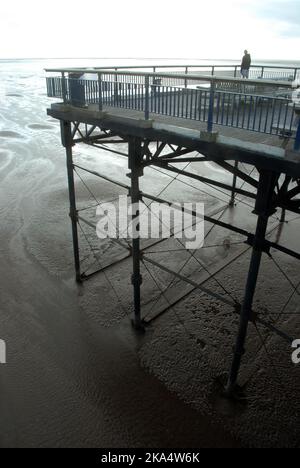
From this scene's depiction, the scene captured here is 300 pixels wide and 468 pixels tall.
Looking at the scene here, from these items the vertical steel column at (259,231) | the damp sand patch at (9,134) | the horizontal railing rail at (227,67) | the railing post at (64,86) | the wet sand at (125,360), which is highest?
the horizontal railing rail at (227,67)

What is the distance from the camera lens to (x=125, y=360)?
1120cm

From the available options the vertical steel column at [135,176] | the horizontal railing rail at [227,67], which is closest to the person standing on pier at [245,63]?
the horizontal railing rail at [227,67]

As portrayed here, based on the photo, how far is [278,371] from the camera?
1073 centimetres

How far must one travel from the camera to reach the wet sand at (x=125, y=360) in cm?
920

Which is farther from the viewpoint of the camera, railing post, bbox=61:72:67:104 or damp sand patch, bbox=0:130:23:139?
damp sand patch, bbox=0:130:23:139

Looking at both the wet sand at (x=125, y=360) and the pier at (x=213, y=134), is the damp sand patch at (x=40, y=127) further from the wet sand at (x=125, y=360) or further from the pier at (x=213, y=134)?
the pier at (x=213, y=134)

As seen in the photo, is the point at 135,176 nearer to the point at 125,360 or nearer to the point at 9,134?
the point at 125,360

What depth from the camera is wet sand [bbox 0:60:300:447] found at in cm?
920

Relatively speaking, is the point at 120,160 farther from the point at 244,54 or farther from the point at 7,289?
the point at 7,289

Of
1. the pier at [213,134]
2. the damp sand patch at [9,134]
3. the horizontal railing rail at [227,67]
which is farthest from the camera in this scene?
the damp sand patch at [9,134]

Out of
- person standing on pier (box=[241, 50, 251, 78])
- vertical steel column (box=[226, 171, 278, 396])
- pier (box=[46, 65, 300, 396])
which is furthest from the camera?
person standing on pier (box=[241, 50, 251, 78])

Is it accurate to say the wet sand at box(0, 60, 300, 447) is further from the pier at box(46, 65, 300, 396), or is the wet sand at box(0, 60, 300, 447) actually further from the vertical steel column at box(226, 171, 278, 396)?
the vertical steel column at box(226, 171, 278, 396)

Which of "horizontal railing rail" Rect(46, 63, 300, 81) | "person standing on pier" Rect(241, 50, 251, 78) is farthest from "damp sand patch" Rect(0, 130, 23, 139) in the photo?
"person standing on pier" Rect(241, 50, 251, 78)

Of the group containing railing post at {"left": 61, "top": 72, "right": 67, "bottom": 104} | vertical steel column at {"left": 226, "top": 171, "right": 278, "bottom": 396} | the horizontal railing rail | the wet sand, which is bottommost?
the wet sand
